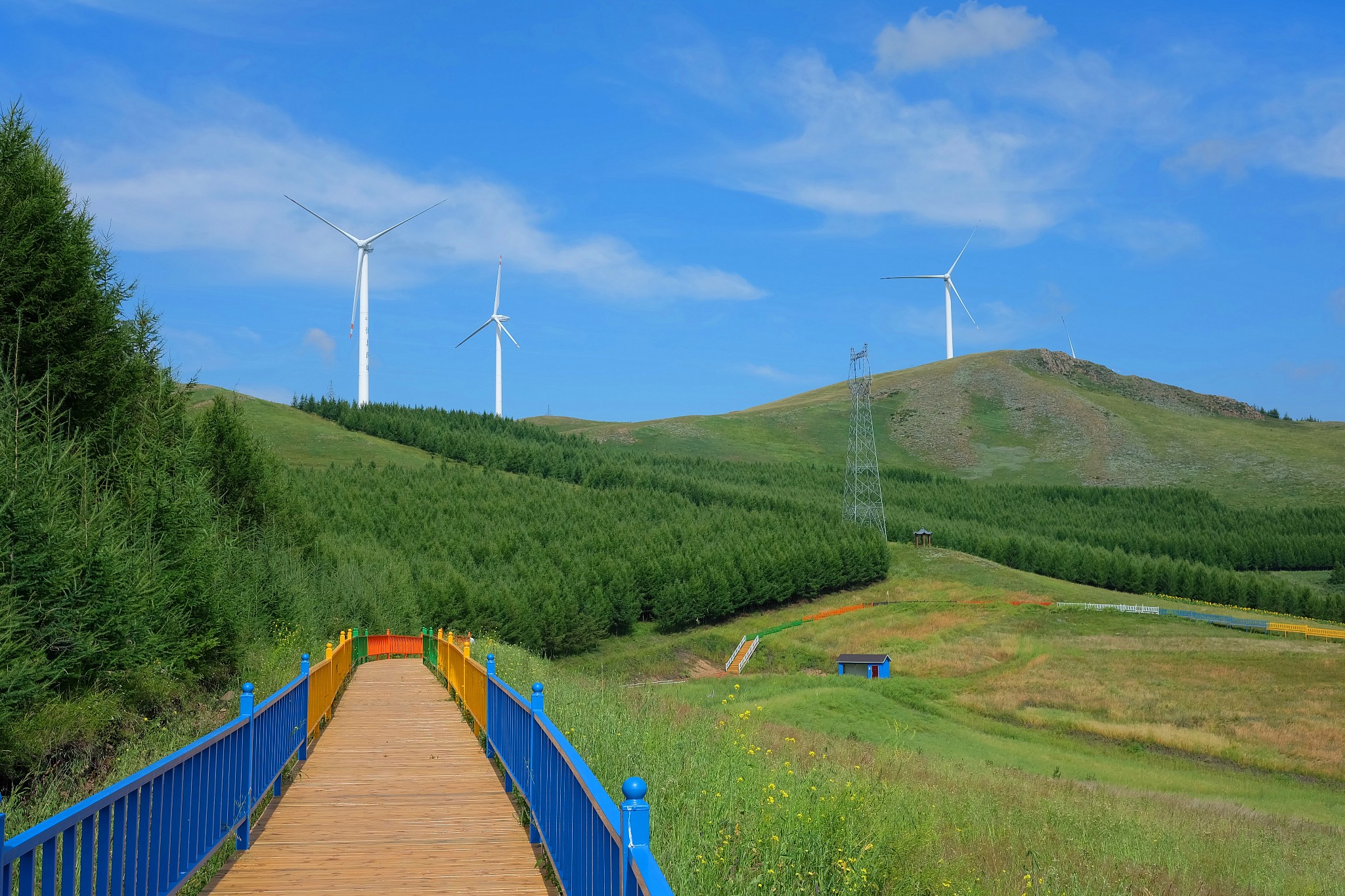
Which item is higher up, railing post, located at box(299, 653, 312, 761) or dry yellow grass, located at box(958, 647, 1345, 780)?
railing post, located at box(299, 653, 312, 761)

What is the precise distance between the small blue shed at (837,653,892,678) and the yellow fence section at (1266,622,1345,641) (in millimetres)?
29144

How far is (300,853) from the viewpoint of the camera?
8.73 meters

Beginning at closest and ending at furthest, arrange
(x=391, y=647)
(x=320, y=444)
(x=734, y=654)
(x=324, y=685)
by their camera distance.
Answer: (x=324, y=685)
(x=391, y=647)
(x=734, y=654)
(x=320, y=444)

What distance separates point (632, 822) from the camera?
4.74 meters

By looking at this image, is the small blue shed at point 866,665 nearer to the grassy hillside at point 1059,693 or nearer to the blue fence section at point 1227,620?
the grassy hillside at point 1059,693

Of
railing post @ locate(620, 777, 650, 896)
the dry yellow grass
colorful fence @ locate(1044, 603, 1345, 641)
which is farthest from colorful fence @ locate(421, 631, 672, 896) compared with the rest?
colorful fence @ locate(1044, 603, 1345, 641)

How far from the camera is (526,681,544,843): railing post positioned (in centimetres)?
895

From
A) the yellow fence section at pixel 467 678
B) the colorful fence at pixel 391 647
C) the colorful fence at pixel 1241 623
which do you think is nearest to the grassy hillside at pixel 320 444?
the colorful fence at pixel 391 647

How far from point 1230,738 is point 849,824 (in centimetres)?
3782

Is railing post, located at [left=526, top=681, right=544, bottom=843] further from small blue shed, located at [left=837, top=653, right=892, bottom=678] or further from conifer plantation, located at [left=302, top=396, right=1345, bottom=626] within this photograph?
conifer plantation, located at [left=302, top=396, right=1345, bottom=626]

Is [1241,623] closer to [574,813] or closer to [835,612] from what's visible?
[835,612]

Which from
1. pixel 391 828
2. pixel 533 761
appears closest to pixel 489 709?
pixel 391 828

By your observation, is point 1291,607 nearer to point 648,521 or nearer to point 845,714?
point 648,521

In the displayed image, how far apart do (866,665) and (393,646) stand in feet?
89.1
